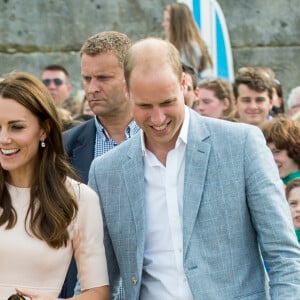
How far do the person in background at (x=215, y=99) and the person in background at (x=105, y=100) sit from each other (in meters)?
3.33

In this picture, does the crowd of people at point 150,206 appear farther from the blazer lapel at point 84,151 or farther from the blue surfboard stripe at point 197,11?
the blue surfboard stripe at point 197,11

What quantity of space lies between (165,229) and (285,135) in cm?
287

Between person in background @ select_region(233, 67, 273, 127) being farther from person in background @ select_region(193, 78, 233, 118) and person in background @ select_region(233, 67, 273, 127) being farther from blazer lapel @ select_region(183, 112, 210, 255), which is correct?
blazer lapel @ select_region(183, 112, 210, 255)

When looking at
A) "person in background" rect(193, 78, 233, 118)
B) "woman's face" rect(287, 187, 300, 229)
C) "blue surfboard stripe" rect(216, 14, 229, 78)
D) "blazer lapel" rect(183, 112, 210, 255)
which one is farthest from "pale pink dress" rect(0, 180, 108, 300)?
"blue surfboard stripe" rect(216, 14, 229, 78)

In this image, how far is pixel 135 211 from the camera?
5012 millimetres

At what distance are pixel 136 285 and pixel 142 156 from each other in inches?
22.1

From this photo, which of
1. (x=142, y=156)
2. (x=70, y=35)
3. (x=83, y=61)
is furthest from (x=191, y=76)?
(x=70, y=35)

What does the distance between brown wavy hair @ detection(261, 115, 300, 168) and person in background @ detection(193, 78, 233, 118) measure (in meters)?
1.88

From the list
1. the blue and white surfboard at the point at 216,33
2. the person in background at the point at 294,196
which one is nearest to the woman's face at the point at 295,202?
the person in background at the point at 294,196

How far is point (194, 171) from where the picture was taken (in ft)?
16.3

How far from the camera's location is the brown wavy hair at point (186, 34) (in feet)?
33.6

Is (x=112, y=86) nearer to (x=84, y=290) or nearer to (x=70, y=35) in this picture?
(x=84, y=290)

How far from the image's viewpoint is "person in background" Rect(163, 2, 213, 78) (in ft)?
33.6

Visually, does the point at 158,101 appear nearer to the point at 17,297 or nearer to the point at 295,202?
the point at 17,297
